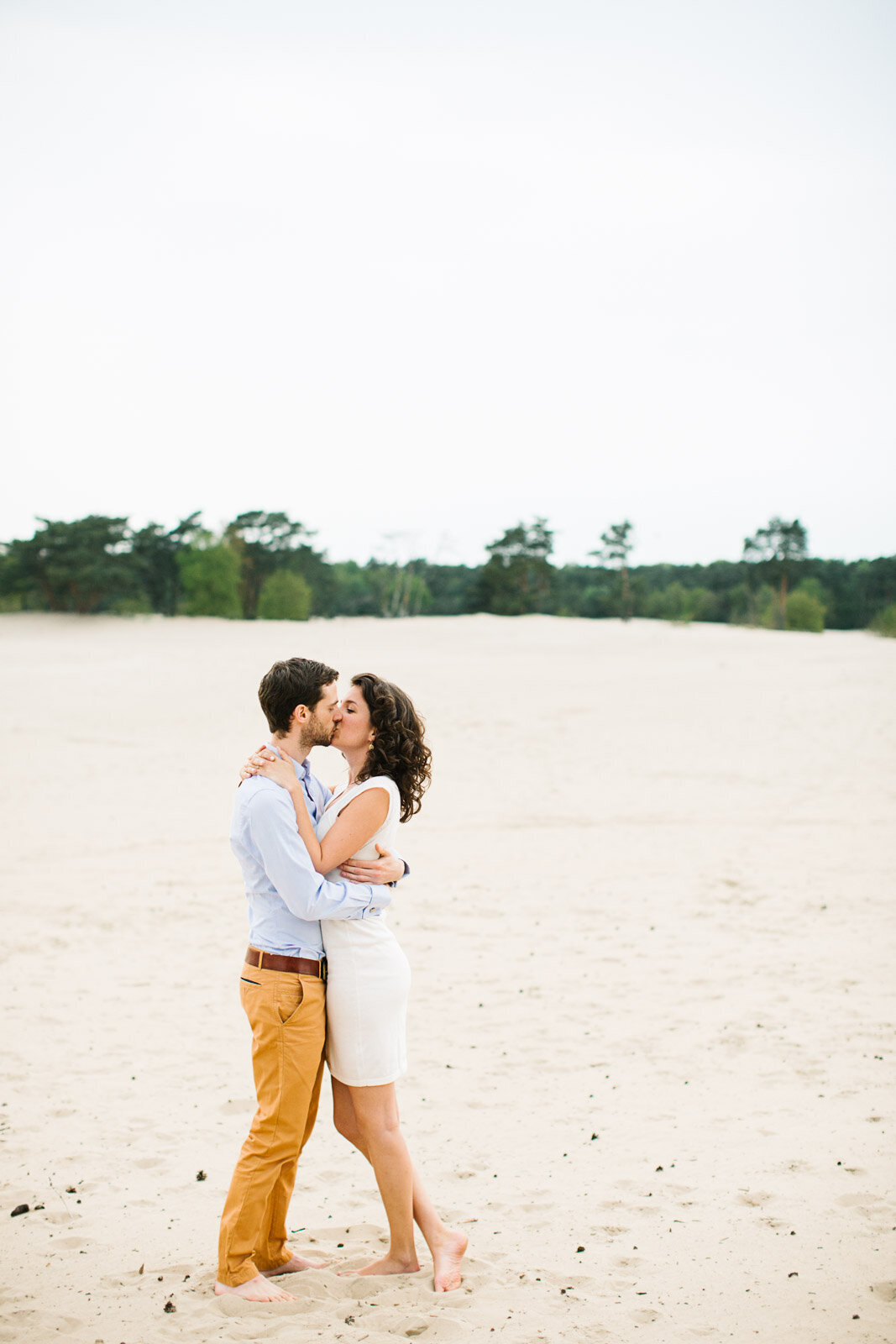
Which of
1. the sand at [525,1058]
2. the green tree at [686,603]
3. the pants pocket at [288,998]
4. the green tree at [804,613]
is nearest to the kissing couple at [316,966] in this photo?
the pants pocket at [288,998]

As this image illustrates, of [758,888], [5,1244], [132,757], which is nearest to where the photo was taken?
[5,1244]

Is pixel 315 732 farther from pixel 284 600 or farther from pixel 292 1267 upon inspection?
pixel 284 600

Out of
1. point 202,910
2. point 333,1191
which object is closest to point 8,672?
point 202,910

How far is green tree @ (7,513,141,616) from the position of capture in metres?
38.4

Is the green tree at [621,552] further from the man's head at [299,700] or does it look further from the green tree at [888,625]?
the man's head at [299,700]

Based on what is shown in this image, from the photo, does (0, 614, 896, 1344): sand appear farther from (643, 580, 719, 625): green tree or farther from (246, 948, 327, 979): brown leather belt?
(643, 580, 719, 625): green tree

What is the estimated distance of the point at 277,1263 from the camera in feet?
11.4

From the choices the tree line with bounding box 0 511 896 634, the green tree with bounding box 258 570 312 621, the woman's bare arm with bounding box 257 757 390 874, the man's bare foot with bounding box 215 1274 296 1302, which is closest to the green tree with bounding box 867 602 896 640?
the tree line with bounding box 0 511 896 634

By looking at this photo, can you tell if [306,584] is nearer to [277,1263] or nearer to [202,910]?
[202,910]

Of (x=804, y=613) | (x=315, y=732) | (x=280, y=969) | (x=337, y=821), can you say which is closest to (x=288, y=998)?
(x=280, y=969)

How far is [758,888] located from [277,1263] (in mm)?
7273

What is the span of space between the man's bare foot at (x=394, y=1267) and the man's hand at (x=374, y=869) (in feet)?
4.63

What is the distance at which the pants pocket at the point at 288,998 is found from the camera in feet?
10.7

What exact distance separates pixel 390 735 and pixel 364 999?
3.00 ft
